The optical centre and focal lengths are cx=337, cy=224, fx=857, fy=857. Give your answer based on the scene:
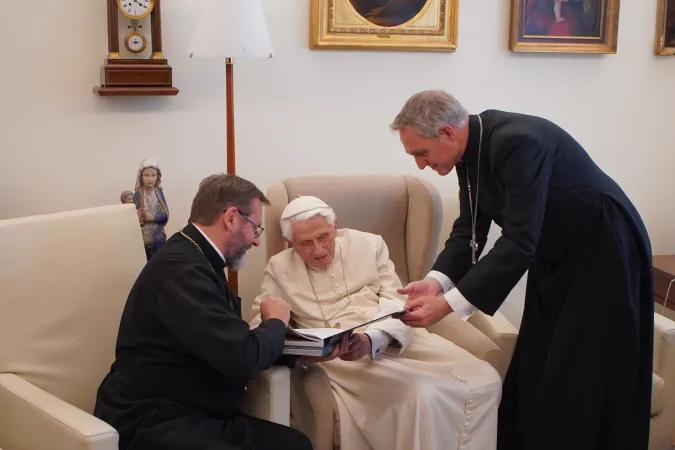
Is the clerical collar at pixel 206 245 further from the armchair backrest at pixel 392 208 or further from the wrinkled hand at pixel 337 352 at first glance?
the armchair backrest at pixel 392 208

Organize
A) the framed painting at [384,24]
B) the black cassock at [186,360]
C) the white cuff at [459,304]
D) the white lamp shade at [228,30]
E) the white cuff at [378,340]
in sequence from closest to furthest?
the black cassock at [186,360] < the white cuff at [459,304] < the white cuff at [378,340] < the white lamp shade at [228,30] < the framed painting at [384,24]

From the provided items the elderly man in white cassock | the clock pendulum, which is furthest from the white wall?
the elderly man in white cassock

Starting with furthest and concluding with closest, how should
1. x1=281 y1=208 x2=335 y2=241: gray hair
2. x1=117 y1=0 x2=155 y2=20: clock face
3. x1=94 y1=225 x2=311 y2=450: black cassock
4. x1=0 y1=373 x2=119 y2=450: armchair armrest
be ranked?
x1=117 y1=0 x2=155 y2=20: clock face → x1=281 y1=208 x2=335 y2=241: gray hair → x1=94 y1=225 x2=311 y2=450: black cassock → x1=0 y1=373 x2=119 y2=450: armchair armrest

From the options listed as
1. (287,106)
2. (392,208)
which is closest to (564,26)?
(392,208)

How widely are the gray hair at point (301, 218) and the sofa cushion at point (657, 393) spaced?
4.55 ft

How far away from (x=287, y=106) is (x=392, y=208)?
2.34 ft

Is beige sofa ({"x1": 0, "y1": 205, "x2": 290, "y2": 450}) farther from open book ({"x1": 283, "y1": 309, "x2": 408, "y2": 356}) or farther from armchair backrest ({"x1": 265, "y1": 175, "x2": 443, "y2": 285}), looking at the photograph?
armchair backrest ({"x1": 265, "y1": 175, "x2": 443, "y2": 285})

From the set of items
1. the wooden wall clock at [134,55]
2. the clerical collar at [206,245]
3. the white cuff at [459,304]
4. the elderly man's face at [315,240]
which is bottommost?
the white cuff at [459,304]

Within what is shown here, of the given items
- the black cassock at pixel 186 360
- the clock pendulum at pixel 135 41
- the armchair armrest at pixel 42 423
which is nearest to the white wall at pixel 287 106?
the clock pendulum at pixel 135 41

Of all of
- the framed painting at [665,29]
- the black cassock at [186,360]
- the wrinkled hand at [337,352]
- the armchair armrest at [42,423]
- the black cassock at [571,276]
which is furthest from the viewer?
the framed painting at [665,29]

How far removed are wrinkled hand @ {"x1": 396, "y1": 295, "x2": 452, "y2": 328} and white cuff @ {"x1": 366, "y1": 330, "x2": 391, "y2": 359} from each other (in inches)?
12.0

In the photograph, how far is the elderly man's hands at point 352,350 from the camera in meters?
2.81

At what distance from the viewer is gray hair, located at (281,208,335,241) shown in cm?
326

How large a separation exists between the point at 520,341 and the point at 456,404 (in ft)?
1.05
